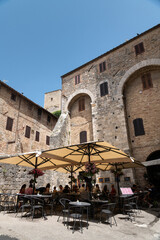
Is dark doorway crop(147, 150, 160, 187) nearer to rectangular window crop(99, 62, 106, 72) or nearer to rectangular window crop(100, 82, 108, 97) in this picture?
rectangular window crop(100, 82, 108, 97)

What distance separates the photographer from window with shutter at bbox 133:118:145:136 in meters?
12.3

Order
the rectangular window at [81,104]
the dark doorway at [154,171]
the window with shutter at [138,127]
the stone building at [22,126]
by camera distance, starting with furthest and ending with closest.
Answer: the rectangular window at [81,104] < the stone building at [22,126] < the window with shutter at [138,127] < the dark doorway at [154,171]

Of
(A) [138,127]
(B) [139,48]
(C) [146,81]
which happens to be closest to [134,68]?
(C) [146,81]

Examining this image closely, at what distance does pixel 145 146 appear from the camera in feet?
38.8

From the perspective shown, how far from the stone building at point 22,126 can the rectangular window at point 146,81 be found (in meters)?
10.8

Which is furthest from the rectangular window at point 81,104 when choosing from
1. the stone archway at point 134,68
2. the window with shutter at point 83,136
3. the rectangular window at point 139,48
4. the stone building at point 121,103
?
the rectangular window at point 139,48

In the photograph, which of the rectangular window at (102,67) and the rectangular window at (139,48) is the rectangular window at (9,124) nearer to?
the rectangular window at (102,67)

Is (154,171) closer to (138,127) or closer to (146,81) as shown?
(138,127)

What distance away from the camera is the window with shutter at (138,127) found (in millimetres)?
12337

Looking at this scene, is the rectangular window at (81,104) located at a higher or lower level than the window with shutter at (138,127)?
higher

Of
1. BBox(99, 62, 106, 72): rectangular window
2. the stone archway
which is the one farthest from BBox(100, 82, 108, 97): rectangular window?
BBox(99, 62, 106, 72): rectangular window

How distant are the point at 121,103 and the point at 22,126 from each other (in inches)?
420

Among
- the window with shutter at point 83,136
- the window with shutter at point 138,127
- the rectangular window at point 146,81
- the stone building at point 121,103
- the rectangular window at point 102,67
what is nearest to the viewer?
the stone building at point 121,103

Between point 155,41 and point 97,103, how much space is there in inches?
283
